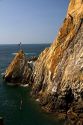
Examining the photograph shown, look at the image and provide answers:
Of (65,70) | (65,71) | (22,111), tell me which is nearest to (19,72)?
(22,111)

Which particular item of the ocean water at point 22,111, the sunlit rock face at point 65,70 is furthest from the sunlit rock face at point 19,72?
the sunlit rock face at point 65,70

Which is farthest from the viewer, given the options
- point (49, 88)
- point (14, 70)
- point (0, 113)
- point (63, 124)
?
point (14, 70)

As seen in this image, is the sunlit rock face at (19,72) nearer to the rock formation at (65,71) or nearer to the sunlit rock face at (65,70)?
the rock formation at (65,71)

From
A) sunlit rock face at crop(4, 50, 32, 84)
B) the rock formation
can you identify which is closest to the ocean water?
the rock formation

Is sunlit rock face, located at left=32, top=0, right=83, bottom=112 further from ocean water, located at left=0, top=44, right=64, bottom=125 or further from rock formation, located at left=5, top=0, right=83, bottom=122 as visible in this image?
ocean water, located at left=0, top=44, right=64, bottom=125

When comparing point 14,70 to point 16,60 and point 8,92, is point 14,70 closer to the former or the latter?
point 16,60

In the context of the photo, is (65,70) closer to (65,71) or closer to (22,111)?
(65,71)

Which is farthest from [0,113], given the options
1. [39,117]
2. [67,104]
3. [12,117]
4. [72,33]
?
[72,33]

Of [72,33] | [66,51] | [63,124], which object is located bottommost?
[63,124]
